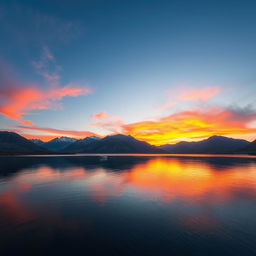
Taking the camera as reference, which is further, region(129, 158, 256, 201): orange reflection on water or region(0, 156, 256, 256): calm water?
region(129, 158, 256, 201): orange reflection on water

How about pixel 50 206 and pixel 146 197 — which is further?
pixel 146 197

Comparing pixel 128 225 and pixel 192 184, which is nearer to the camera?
pixel 128 225

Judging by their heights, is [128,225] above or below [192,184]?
below

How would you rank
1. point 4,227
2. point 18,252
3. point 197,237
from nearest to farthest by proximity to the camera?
point 18,252, point 197,237, point 4,227

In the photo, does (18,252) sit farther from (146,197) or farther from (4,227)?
(146,197)

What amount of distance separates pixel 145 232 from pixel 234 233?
7.91 metres

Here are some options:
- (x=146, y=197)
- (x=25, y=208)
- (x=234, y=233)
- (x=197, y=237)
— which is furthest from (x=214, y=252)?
(x=25, y=208)

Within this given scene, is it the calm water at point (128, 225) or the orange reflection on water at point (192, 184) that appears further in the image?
the orange reflection on water at point (192, 184)

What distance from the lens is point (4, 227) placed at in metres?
13.4

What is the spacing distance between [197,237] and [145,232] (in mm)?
4296

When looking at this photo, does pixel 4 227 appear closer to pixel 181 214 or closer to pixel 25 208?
pixel 25 208

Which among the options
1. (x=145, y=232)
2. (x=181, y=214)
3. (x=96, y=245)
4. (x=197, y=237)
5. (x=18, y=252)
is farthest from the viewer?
(x=181, y=214)

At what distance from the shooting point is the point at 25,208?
18250 millimetres

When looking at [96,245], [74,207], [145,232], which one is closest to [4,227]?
[74,207]
